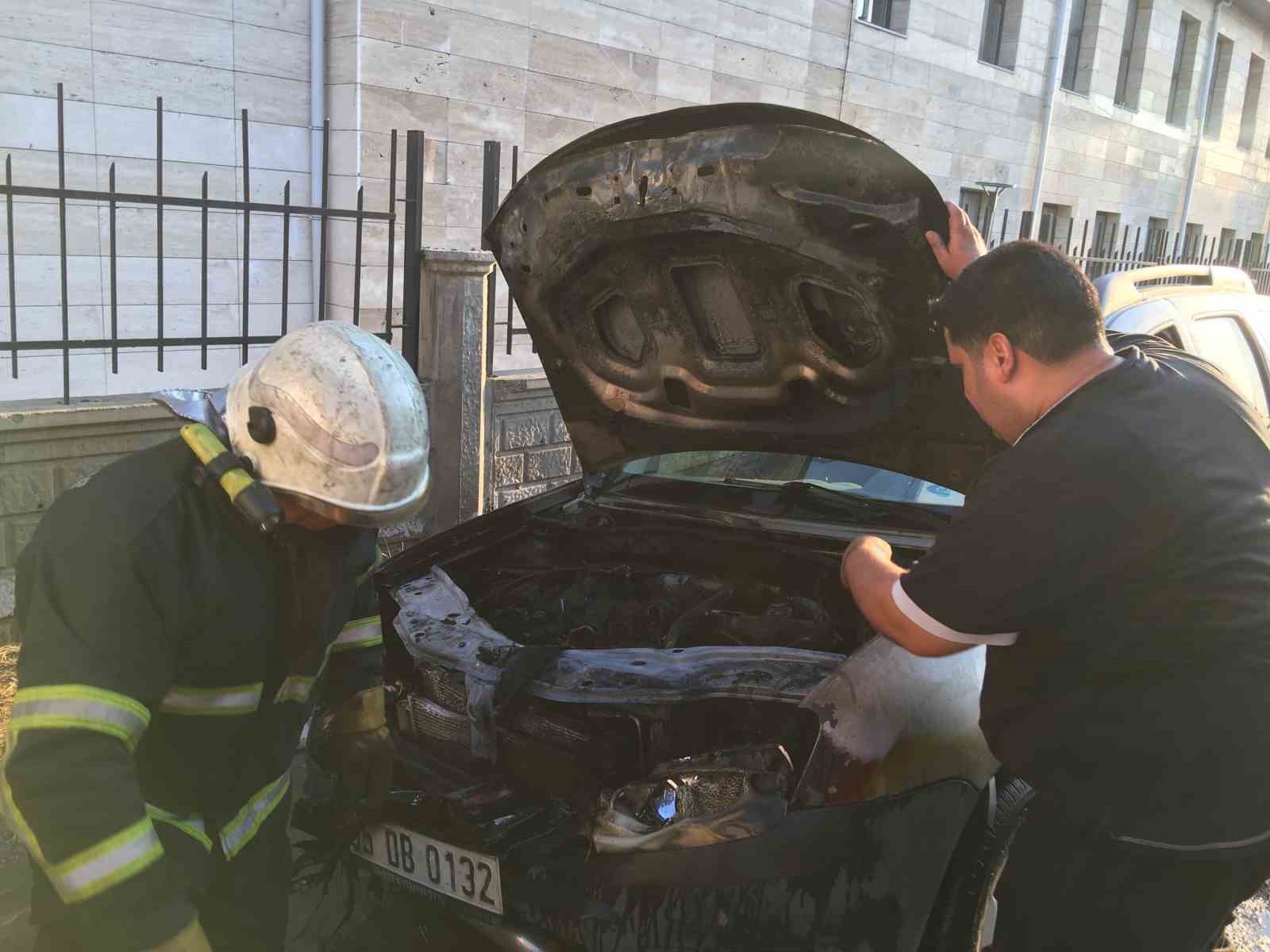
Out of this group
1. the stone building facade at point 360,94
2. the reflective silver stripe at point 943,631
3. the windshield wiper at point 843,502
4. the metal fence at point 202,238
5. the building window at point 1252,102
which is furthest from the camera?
the building window at point 1252,102

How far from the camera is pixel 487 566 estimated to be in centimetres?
327

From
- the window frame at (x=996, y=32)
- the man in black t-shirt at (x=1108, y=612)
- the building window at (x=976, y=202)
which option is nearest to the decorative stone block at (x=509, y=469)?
the man in black t-shirt at (x=1108, y=612)

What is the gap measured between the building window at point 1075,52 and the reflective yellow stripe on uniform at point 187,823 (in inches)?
684

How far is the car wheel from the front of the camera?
2041mm

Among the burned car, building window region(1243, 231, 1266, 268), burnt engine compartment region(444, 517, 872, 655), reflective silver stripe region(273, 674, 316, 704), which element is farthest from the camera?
building window region(1243, 231, 1266, 268)

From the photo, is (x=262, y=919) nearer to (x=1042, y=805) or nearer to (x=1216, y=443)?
(x=1042, y=805)

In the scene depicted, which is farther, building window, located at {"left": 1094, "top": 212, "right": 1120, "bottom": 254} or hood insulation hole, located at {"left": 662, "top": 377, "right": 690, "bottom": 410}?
building window, located at {"left": 1094, "top": 212, "right": 1120, "bottom": 254}

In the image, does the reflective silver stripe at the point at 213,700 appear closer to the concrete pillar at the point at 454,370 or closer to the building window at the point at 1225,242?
the concrete pillar at the point at 454,370

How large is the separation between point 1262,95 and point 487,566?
2516cm

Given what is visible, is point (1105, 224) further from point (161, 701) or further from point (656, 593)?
point (161, 701)

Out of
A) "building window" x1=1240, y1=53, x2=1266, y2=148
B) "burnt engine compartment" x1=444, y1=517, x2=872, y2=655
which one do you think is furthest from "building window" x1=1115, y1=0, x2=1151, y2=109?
"burnt engine compartment" x1=444, y1=517, x2=872, y2=655

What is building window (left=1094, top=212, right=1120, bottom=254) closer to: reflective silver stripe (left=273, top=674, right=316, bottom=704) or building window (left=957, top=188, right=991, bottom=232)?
building window (left=957, top=188, right=991, bottom=232)

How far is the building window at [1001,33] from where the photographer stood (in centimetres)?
1389

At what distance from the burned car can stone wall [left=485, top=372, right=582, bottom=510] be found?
236cm
